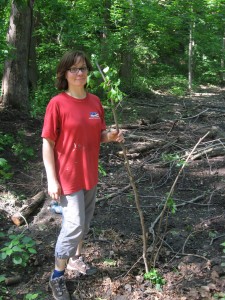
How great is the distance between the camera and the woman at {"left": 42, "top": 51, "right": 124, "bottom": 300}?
2.65 metres

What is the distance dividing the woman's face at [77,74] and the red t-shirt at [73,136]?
0.12m

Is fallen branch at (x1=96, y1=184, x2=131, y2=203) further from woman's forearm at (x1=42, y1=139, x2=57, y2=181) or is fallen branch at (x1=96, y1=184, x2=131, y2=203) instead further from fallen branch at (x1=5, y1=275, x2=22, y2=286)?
woman's forearm at (x1=42, y1=139, x2=57, y2=181)

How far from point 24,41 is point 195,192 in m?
5.37

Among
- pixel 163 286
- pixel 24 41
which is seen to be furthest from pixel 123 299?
pixel 24 41

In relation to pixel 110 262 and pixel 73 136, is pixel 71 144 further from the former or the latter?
pixel 110 262

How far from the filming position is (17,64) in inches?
312

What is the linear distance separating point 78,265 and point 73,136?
4.27 feet

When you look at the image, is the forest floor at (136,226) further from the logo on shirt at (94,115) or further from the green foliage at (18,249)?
the logo on shirt at (94,115)

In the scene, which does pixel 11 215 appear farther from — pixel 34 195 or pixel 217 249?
pixel 217 249

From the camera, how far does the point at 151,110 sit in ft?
35.5

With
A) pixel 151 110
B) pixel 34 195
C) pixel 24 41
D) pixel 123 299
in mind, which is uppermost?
pixel 24 41

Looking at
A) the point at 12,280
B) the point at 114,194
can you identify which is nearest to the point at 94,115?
the point at 12,280

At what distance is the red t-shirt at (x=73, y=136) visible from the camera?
2.64 metres

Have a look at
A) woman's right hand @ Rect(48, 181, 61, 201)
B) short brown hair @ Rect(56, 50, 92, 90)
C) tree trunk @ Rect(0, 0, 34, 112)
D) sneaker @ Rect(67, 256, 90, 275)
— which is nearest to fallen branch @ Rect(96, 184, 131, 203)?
sneaker @ Rect(67, 256, 90, 275)
